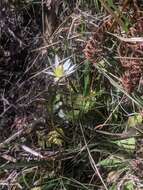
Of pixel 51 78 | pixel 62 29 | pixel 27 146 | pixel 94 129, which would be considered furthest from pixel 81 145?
pixel 62 29

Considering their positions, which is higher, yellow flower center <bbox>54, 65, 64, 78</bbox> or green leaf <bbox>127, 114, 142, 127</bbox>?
yellow flower center <bbox>54, 65, 64, 78</bbox>

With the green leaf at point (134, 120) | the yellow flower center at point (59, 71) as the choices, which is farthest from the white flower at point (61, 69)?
the green leaf at point (134, 120)

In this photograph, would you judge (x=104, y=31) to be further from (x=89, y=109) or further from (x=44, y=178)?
(x=44, y=178)

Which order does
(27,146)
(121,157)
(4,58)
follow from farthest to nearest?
(4,58) < (27,146) < (121,157)

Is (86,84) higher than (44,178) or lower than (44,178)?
higher

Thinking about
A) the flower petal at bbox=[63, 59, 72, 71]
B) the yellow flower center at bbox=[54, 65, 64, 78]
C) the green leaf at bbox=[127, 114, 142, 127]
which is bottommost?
the green leaf at bbox=[127, 114, 142, 127]

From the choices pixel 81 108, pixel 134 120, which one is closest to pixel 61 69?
pixel 81 108

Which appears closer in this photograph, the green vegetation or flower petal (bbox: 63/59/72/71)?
the green vegetation

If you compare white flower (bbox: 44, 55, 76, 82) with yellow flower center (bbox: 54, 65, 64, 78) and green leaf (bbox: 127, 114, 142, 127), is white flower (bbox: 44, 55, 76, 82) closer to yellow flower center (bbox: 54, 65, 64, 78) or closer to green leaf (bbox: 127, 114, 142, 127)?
yellow flower center (bbox: 54, 65, 64, 78)

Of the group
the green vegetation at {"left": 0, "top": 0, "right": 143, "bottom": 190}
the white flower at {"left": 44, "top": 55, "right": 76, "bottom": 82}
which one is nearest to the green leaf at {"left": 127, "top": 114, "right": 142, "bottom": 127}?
the green vegetation at {"left": 0, "top": 0, "right": 143, "bottom": 190}
